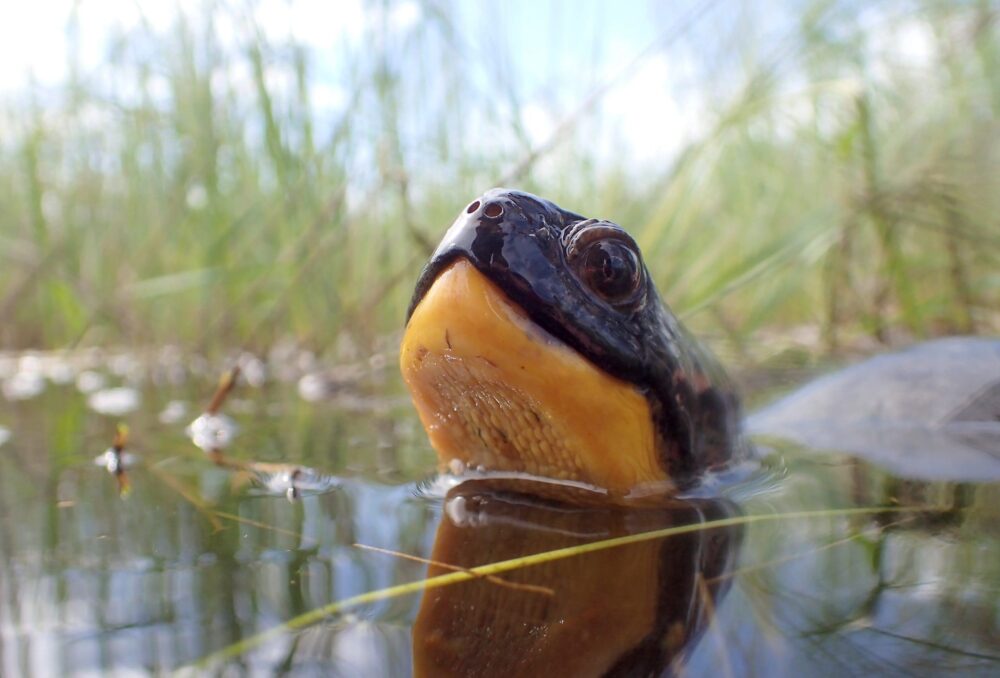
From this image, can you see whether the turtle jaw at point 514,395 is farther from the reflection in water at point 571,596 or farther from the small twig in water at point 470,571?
the small twig in water at point 470,571

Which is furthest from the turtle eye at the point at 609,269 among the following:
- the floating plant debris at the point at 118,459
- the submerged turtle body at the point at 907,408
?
the floating plant debris at the point at 118,459

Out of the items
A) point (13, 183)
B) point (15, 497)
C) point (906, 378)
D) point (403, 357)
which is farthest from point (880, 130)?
point (13, 183)

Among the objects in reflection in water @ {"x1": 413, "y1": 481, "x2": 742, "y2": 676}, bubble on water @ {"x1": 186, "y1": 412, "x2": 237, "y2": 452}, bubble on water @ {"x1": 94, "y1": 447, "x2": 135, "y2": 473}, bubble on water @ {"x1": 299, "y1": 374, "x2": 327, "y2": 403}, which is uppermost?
bubble on water @ {"x1": 299, "y1": 374, "x2": 327, "y2": 403}

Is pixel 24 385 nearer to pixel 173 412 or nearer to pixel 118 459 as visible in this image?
pixel 173 412

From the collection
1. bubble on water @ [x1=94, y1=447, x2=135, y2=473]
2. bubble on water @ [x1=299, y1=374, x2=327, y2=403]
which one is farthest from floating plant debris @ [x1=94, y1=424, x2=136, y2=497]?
bubble on water @ [x1=299, y1=374, x2=327, y2=403]

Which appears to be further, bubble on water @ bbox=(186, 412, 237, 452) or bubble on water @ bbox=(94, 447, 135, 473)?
bubble on water @ bbox=(186, 412, 237, 452)

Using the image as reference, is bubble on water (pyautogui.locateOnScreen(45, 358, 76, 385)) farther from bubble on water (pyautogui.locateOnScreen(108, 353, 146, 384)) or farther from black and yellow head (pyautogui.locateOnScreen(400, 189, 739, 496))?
black and yellow head (pyautogui.locateOnScreen(400, 189, 739, 496))

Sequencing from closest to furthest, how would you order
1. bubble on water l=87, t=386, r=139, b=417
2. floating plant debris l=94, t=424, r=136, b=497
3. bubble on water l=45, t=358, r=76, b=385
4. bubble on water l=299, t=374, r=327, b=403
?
floating plant debris l=94, t=424, r=136, b=497 → bubble on water l=87, t=386, r=139, b=417 → bubble on water l=299, t=374, r=327, b=403 → bubble on water l=45, t=358, r=76, b=385
